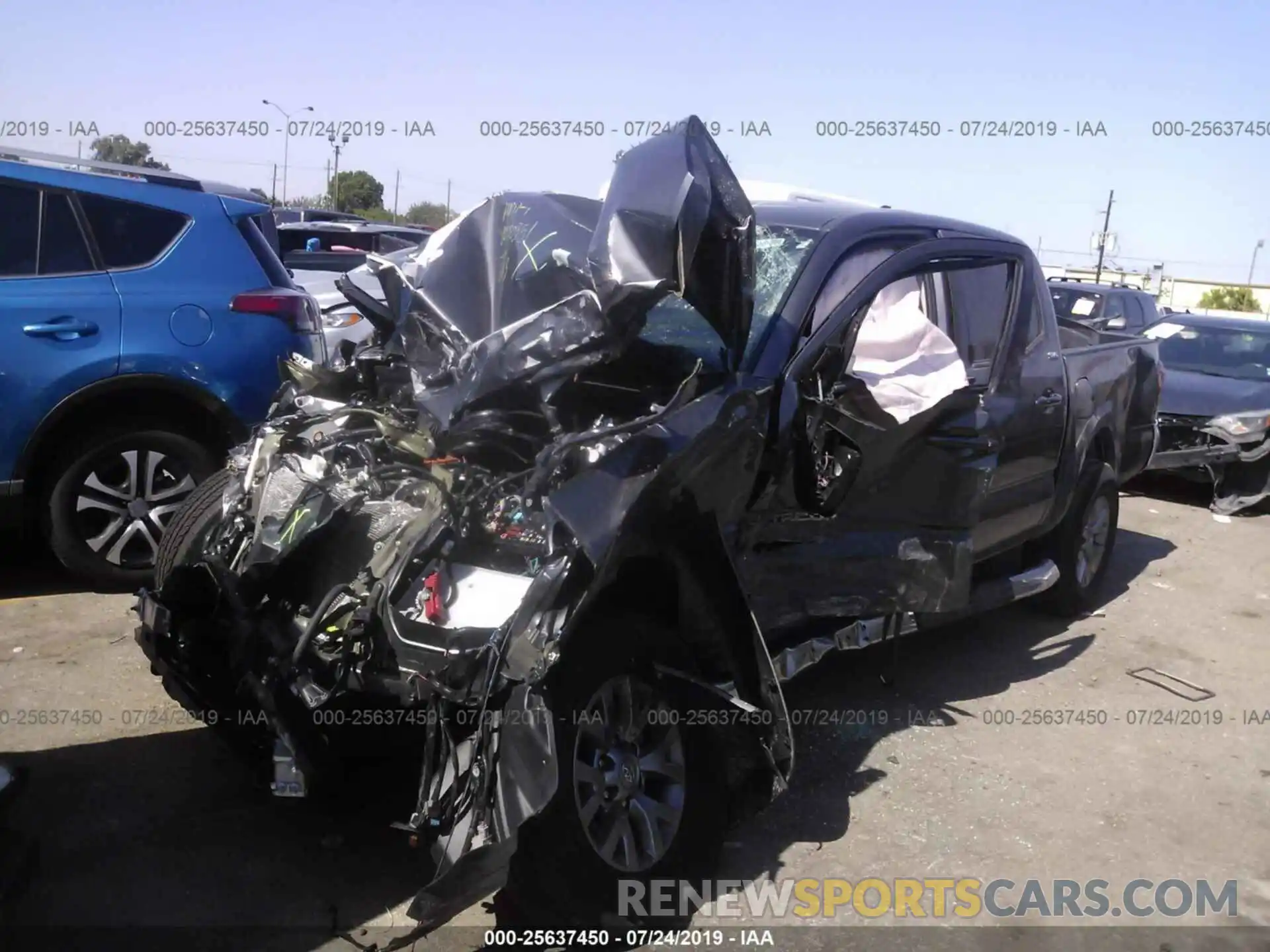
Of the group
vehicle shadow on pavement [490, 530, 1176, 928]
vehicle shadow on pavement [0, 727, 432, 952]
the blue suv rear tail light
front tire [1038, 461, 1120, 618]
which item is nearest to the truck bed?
front tire [1038, 461, 1120, 618]

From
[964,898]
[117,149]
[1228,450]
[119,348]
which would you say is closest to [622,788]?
[964,898]

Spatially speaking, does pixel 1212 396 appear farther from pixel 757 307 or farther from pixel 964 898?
pixel 964 898

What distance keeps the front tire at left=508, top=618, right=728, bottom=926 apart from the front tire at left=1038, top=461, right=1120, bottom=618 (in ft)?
11.6

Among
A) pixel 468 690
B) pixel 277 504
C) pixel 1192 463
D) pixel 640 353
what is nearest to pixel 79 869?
pixel 277 504

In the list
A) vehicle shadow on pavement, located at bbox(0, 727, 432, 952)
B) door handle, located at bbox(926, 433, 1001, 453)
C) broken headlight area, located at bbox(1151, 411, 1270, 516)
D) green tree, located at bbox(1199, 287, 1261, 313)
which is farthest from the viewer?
green tree, located at bbox(1199, 287, 1261, 313)

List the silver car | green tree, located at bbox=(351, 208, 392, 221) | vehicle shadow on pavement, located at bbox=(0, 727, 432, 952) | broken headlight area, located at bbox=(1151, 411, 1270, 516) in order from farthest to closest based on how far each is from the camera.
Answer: green tree, located at bbox=(351, 208, 392, 221) < broken headlight area, located at bbox=(1151, 411, 1270, 516) < the silver car < vehicle shadow on pavement, located at bbox=(0, 727, 432, 952)

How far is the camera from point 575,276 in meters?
3.84

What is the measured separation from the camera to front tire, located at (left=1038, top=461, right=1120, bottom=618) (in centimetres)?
625

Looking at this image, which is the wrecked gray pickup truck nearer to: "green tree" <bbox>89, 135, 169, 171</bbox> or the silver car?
the silver car

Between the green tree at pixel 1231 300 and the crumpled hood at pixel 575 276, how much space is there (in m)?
62.2

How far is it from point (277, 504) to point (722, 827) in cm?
172

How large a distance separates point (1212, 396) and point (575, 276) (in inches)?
312

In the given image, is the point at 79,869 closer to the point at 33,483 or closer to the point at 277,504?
the point at 277,504

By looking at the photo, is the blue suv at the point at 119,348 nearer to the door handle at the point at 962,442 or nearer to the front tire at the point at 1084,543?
the door handle at the point at 962,442
